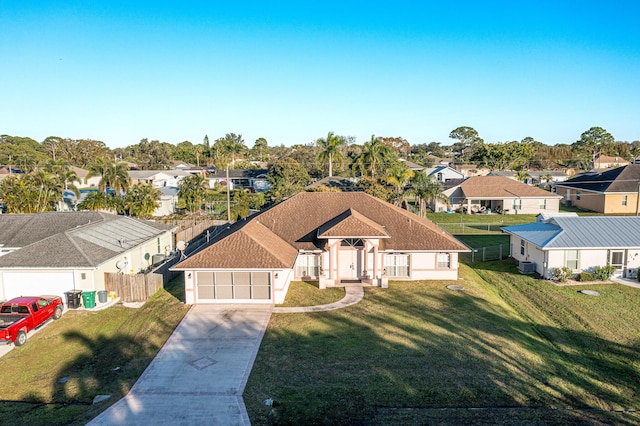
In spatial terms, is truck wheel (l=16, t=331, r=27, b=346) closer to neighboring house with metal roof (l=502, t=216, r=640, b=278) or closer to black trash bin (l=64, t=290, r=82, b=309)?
black trash bin (l=64, t=290, r=82, b=309)

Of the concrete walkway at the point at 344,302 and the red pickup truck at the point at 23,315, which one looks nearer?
the red pickup truck at the point at 23,315

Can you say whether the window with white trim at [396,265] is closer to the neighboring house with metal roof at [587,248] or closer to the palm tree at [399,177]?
the neighboring house with metal roof at [587,248]

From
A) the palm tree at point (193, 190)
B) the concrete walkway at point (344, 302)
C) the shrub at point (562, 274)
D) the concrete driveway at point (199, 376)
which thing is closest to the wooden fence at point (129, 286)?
the concrete driveway at point (199, 376)

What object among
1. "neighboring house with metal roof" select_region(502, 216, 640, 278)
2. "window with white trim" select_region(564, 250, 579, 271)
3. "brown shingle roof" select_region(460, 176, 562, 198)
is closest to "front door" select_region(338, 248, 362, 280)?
"neighboring house with metal roof" select_region(502, 216, 640, 278)

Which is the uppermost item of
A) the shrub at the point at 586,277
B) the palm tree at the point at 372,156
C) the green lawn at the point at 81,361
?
the palm tree at the point at 372,156

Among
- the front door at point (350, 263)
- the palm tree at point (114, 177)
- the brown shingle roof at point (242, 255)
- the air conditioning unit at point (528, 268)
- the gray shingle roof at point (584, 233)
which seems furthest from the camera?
the palm tree at point (114, 177)

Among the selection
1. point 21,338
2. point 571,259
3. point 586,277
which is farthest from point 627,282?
point 21,338

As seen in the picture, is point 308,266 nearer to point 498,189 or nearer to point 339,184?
point 339,184
